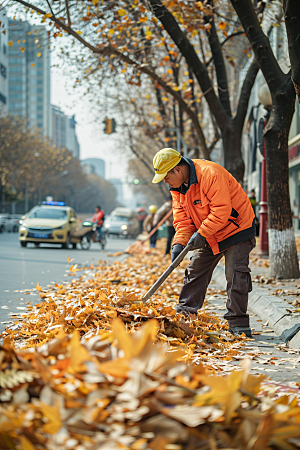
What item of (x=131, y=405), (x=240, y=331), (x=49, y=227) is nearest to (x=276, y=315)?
(x=240, y=331)

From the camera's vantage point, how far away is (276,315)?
227 inches

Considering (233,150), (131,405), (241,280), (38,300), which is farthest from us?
(233,150)

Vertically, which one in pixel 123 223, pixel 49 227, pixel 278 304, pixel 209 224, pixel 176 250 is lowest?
pixel 278 304

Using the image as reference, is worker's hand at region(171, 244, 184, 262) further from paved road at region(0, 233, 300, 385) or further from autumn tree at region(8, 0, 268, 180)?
autumn tree at region(8, 0, 268, 180)

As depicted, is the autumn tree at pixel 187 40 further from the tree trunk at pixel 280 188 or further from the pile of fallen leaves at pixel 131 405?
the pile of fallen leaves at pixel 131 405

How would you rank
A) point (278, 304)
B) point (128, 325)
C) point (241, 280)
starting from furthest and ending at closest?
point (278, 304)
point (241, 280)
point (128, 325)

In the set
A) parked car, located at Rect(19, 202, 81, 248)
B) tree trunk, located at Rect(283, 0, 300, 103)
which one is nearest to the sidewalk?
tree trunk, located at Rect(283, 0, 300, 103)

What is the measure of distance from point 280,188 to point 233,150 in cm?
375

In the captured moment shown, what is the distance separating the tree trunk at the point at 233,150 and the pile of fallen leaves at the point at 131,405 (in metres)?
9.79

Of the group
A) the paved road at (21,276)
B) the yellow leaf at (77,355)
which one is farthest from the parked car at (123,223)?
the yellow leaf at (77,355)

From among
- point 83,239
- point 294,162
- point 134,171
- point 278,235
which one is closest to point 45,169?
point 134,171

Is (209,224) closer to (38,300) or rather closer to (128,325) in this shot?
(128,325)

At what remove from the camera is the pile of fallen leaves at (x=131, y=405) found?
184cm

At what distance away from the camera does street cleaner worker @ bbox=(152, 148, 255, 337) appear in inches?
187
